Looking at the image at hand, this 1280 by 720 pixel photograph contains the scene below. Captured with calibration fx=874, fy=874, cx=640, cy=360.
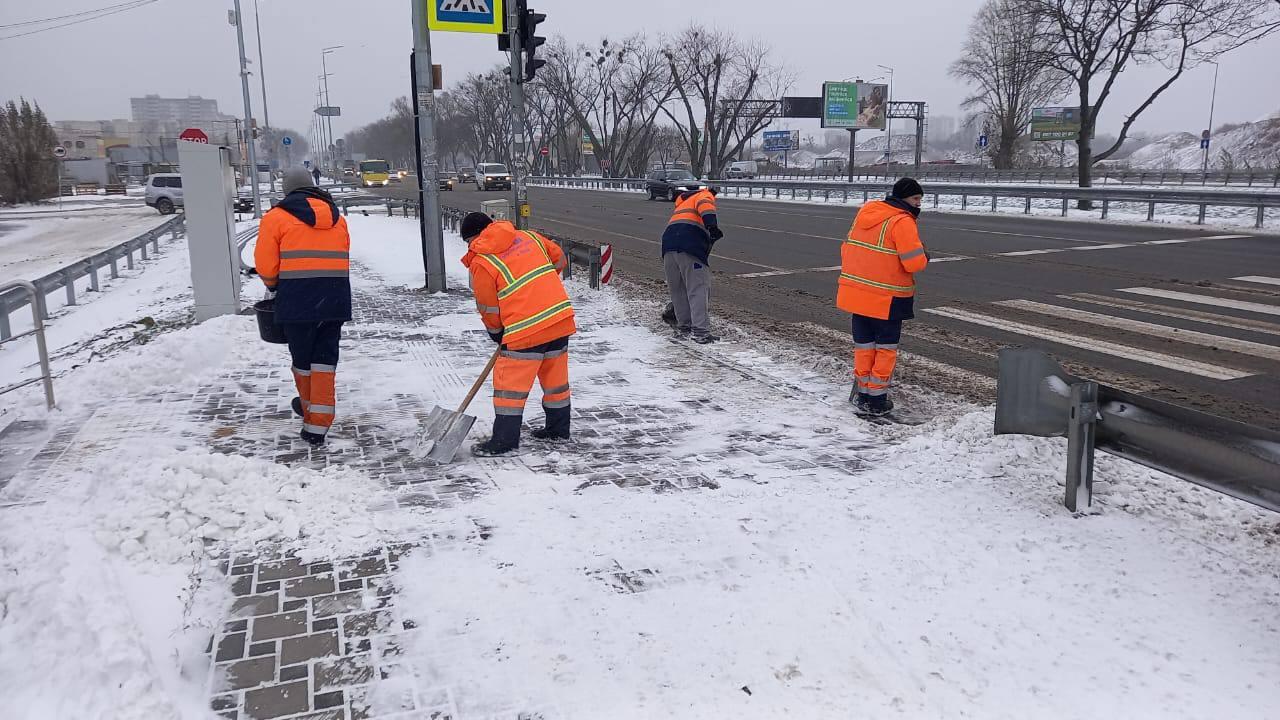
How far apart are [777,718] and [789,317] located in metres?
8.02

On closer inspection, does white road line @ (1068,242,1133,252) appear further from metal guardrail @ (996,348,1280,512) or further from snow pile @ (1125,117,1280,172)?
snow pile @ (1125,117,1280,172)

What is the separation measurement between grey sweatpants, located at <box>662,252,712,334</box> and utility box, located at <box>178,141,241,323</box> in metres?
5.24

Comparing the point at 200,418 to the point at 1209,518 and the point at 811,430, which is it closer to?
the point at 811,430

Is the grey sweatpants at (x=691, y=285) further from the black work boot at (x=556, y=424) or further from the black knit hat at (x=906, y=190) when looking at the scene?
the black work boot at (x=556, y=424)

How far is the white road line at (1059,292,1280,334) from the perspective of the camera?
934 cm

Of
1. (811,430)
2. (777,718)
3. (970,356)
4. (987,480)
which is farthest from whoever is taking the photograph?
(970,356)

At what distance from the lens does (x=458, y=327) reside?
10.2 m

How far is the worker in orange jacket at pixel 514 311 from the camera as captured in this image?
18.3ft

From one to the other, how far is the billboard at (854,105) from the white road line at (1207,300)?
50342 mm

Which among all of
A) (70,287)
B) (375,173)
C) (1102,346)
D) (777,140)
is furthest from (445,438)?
(777,140)

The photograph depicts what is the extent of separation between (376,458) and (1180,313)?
9.22m

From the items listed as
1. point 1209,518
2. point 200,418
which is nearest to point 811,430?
point 1209,518

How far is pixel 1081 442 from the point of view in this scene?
14.7ft

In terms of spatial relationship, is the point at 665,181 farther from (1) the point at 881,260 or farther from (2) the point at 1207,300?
(1) the point at 881,260
